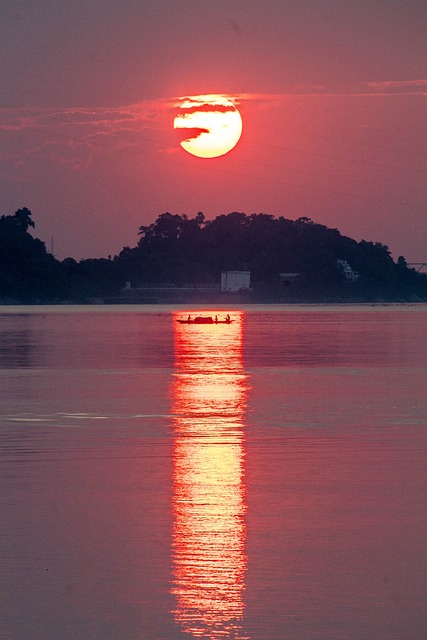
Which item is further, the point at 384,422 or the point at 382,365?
the point at 382,365

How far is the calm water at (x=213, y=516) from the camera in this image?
9992 mm

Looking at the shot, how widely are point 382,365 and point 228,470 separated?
1094 inches

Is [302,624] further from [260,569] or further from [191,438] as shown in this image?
[191,438]

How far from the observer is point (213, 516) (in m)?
14.0

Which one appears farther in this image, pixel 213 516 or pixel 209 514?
pixel 209 514

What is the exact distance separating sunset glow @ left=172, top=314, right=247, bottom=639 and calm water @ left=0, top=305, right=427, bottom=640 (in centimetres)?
3

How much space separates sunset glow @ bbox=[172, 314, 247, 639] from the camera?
1005 centimetres

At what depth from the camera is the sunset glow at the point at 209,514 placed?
10045 millimetres

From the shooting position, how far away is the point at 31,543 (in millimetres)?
12664

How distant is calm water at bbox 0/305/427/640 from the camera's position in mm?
9992

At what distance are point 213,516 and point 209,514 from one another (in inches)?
5.5

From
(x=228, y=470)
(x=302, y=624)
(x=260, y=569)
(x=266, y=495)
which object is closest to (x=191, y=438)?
(x=228, y=470)

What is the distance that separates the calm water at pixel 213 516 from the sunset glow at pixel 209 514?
0.09ft

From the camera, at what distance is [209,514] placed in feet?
46.3
